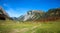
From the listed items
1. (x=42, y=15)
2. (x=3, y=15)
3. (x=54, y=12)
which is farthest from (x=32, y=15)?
(x=3, y=15)

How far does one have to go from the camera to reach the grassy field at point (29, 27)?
362 cm

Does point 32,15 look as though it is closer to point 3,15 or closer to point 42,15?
point 42,15

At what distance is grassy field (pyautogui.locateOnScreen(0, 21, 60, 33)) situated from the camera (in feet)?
11.9

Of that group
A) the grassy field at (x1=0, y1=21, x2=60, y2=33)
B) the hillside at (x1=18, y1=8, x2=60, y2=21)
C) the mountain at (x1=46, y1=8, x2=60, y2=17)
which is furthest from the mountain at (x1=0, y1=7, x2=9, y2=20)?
the mountain at (x1=46, y1=8, x2=60, y2=17)

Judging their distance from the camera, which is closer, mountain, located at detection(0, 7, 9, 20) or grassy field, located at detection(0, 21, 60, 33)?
grassy field, located at detection(0, 21, 60, 33)

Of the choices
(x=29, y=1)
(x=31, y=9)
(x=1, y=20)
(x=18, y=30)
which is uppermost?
(x=29, y=1)

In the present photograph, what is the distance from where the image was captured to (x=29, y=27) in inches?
147

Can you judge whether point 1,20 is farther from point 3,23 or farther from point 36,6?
point 36,6

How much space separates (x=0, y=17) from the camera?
3.87m

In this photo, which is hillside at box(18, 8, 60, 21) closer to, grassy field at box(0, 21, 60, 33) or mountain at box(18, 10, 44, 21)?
mountain at box(18, 10, 44, 21)

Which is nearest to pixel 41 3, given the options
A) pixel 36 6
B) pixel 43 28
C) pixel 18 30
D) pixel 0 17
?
pixel 36 6

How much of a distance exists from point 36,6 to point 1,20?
108 cm

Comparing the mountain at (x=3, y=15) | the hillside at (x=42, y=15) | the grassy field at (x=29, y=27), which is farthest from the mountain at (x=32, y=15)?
the mountain at (x=3, y=15)

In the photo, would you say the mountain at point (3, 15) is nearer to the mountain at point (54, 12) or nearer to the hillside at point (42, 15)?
the hillside at point (42, 15)
